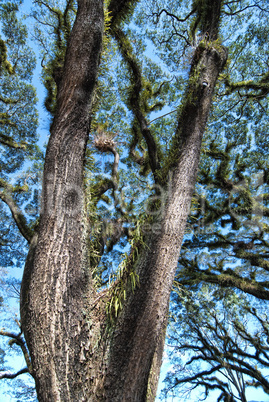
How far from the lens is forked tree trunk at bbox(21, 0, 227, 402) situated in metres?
1.37

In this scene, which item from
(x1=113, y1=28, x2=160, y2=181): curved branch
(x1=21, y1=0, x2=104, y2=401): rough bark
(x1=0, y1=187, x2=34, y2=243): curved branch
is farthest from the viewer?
(x1=0, y1=187, x2=34, y2=243): curved branch

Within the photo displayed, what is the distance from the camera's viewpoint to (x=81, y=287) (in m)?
1.60

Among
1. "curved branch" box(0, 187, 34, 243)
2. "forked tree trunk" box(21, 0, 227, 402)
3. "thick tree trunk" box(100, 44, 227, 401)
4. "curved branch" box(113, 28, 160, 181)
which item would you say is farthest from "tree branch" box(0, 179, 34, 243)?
"thick tree trunk" box(100, 44, 227, 401)

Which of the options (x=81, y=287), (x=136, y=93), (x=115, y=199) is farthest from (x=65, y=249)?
(x=115, y=199)

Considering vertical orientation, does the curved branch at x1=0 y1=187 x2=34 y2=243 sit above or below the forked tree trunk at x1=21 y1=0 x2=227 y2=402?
above

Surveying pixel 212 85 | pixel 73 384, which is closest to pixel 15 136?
pixel 212 85

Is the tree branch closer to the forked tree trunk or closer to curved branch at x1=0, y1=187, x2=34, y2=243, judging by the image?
curved branch at x1=0, y1=187, x2=34, y2=243

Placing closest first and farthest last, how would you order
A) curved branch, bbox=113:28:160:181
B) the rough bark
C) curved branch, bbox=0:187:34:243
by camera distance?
1. the rough bark
2. curved branch, bbox=113:28:160:181
3. curved branch, bbox=0:187:34:243

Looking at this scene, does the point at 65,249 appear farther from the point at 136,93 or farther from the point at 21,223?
the point at 136,93

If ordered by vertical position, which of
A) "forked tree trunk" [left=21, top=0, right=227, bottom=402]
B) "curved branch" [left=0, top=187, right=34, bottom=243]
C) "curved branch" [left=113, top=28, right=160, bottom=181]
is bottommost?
"forked tree trunk" [left=21, top=0, right=227, bottom=402]

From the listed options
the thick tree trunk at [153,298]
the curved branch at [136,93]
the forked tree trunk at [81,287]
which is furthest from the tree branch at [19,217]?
the thick tree trunk at [153,298]

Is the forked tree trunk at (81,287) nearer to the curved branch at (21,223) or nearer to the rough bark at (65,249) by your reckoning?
the rough bark at (65,249)

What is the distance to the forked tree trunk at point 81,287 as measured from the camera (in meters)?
1.37

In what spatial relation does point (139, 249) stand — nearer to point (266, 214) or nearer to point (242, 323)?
point (266, 214)
